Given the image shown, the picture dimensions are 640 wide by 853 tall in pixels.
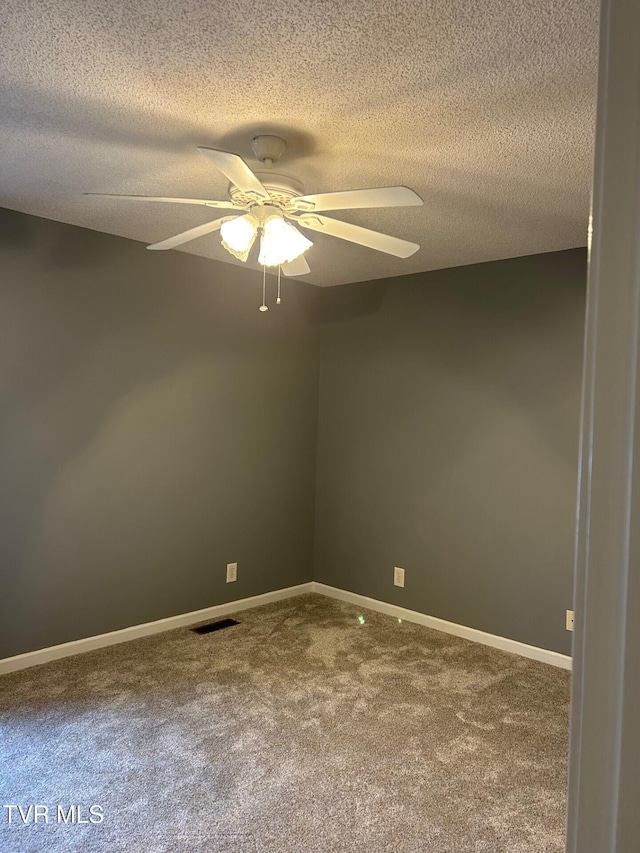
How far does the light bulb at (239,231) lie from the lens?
2.25m

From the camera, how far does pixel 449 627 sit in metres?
3.98

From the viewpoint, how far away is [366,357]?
14.6 ft

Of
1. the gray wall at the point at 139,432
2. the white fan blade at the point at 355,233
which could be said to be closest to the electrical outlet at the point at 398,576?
the gray wall at the point at 139,432

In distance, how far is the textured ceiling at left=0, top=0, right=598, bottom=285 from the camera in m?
1.54

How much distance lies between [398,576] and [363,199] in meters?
→ 2.82

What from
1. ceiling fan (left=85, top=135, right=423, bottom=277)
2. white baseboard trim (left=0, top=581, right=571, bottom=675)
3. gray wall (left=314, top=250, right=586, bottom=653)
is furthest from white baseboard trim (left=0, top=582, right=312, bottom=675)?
ceiling fan (left=85, top=135, right=423, bottom=277)

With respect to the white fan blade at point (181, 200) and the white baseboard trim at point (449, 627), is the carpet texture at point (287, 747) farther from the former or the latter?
the white fan blade at point (181, 200)

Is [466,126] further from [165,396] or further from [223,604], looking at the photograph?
[223,604]

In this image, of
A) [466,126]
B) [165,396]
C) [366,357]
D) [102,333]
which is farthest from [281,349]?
[466,126]

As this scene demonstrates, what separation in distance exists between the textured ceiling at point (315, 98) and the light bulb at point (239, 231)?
0.87 ft

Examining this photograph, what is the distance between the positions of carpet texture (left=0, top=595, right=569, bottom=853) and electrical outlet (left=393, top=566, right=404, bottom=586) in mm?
496


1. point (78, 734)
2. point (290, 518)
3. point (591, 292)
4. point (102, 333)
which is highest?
point (102, 333)

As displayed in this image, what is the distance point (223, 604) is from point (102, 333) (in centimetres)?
188

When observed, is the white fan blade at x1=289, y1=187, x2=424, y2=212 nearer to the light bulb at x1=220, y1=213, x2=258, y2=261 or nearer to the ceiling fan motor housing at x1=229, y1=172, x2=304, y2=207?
the ceiling fan motor housing at x1=229, y1=172, x2=304, y2=207
